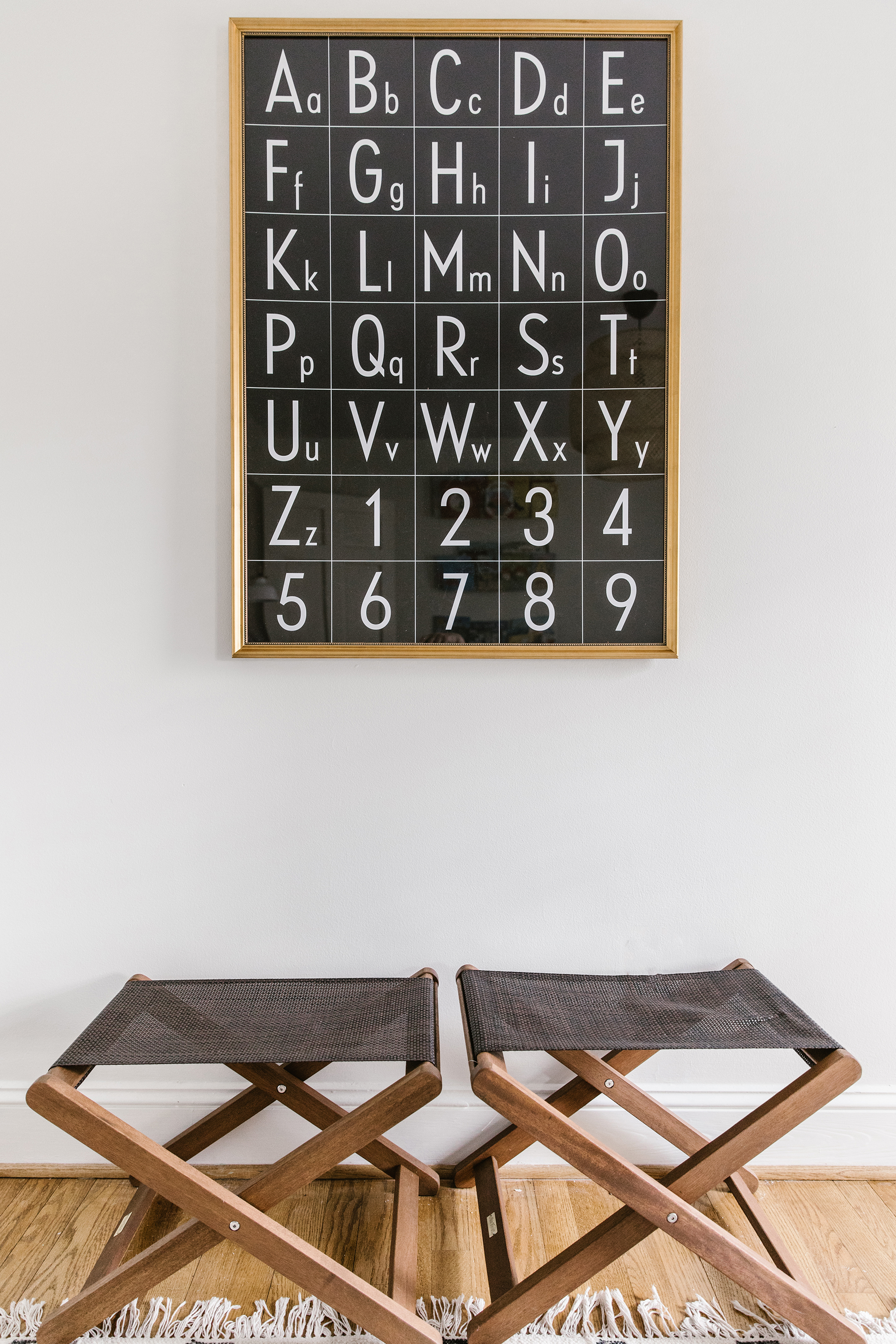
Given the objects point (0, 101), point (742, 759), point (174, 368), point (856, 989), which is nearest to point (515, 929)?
point (742, 759)

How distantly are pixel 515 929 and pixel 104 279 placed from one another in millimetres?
1507

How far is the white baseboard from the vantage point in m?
1.63

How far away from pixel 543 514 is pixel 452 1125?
1.22 meters

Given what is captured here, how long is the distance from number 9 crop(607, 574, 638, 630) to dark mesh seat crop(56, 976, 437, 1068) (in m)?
0.78

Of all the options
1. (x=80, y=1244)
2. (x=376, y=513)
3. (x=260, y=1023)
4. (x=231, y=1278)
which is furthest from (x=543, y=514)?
(x=80, y=1244)

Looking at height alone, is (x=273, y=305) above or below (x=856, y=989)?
above

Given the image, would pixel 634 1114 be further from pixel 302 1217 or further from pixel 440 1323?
pixel 302 1217

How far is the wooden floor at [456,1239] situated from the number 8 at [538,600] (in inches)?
43.2

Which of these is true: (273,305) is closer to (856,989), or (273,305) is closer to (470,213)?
(470,213)

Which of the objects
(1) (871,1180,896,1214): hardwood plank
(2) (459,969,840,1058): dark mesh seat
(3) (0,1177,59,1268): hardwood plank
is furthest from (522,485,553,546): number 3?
(3) (0,1177,59,1268): hardwood plank

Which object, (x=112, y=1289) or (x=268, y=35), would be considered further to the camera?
(x=268, y=35)

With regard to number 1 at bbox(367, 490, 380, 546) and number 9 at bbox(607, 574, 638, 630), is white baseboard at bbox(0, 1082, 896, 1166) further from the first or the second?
number 1 at bbox(367, 490, 380, 546)

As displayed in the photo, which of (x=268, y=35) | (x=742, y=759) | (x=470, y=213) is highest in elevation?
(x=268, y=35)

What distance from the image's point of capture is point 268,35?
1.54 meters
